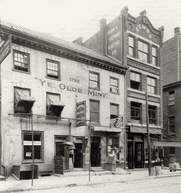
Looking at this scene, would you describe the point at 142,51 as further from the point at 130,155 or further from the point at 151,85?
the point at 130,155

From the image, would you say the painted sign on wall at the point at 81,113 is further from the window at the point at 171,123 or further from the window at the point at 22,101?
the window at the point at 171,123

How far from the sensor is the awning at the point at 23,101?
1647 centimetres

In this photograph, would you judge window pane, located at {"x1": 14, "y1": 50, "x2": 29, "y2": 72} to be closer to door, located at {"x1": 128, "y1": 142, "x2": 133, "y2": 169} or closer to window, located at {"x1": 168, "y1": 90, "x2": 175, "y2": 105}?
door, located at {"x1": 128, "y1": 142, "x2": 133, "y2": 169}

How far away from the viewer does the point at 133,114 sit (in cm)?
2512

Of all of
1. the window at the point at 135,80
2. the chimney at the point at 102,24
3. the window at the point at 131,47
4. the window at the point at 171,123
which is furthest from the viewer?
the window at the point at 171,123

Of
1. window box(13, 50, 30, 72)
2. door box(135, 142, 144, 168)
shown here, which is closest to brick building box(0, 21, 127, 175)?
window box(13, 50, 30, 72)

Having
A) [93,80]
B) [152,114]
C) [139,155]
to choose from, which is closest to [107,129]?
[93,80]

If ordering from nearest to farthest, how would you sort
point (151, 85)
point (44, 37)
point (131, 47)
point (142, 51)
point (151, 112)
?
point (44, 37), point (131, 47), point (142, 51), point (151, 112), point (151, 85)

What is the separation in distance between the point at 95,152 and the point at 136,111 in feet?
21.8

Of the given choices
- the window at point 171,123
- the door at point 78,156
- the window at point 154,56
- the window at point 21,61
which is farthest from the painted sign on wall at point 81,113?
the window at point 171,123

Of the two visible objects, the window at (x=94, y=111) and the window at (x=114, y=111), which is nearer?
the window at (x=94, y=111)

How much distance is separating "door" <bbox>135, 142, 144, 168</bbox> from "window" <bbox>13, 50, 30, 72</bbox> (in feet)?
43.8

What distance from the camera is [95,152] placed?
21.7 meters

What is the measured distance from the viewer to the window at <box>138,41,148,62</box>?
1055 inches
